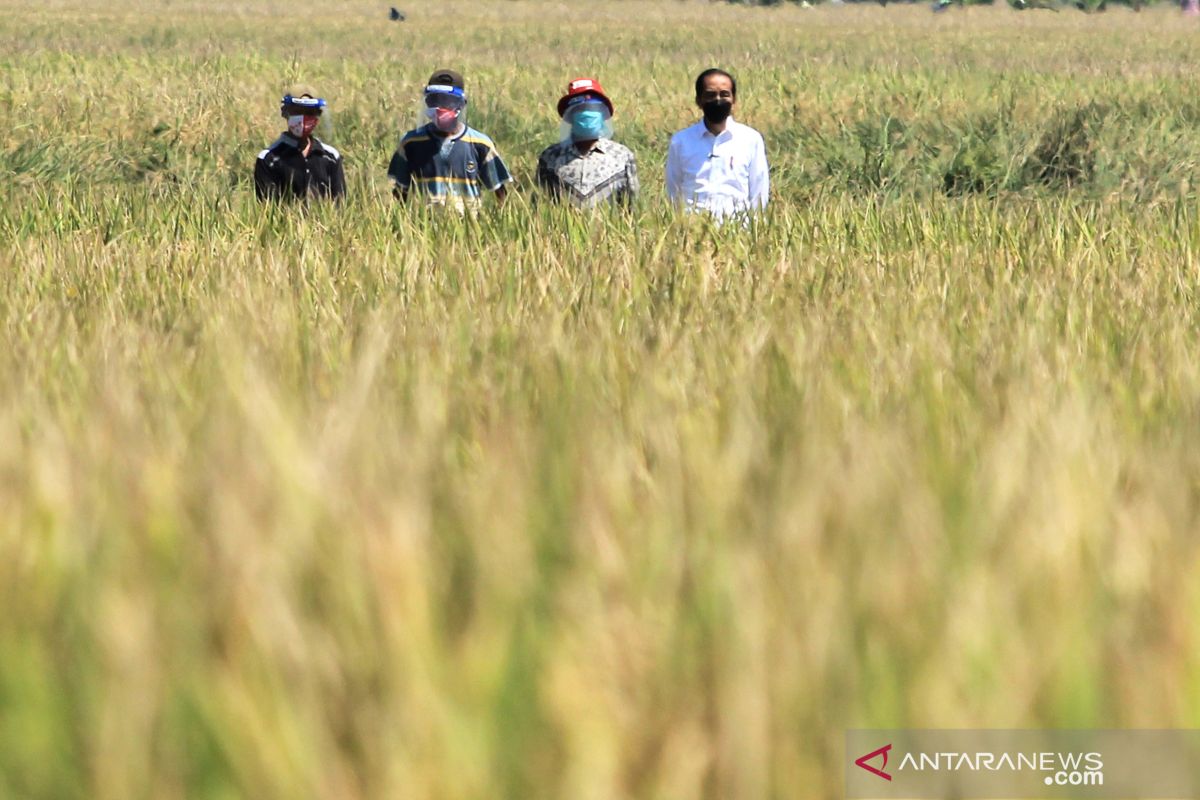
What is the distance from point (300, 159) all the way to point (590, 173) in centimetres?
135

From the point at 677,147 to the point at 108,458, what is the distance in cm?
503

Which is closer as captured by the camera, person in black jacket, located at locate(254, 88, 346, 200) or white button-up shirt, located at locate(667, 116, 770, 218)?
white button-up shirt, located at locate(667, 116, 770, 218)

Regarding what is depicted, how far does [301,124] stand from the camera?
21.7 ft

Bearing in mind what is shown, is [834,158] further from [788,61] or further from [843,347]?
[788,61]

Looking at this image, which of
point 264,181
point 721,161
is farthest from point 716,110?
point 264,181

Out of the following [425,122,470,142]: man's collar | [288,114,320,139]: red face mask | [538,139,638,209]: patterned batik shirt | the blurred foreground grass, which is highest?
[288,114,320,139]: red face mask

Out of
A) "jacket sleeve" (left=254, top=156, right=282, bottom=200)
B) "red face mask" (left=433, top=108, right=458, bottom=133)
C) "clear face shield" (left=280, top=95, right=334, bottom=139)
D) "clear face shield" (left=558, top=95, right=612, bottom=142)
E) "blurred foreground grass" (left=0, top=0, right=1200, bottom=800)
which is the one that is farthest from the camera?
"clear face shield" (left=280, top=95, right=334, bottom=139)

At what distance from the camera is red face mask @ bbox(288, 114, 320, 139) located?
6.58m

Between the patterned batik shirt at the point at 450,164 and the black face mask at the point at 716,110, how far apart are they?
834mm

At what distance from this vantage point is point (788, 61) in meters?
24.5

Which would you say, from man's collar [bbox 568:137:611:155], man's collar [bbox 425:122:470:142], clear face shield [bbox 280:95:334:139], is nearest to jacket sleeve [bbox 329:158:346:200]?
clear face shield [bbox 280:95:334:139]

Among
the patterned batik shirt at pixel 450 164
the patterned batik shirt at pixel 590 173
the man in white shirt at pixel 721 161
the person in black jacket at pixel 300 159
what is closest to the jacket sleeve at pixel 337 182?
the person in black jacket at pixel 300 159

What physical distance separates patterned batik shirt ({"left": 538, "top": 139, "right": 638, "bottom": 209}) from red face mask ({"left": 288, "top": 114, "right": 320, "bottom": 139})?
106 centimetres

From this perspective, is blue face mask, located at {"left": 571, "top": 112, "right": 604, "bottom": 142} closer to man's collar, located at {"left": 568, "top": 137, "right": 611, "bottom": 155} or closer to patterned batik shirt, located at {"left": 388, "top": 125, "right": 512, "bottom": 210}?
man's collar, located at {"left": 568, "top": 137, "right": 611, "bottom": 155}
